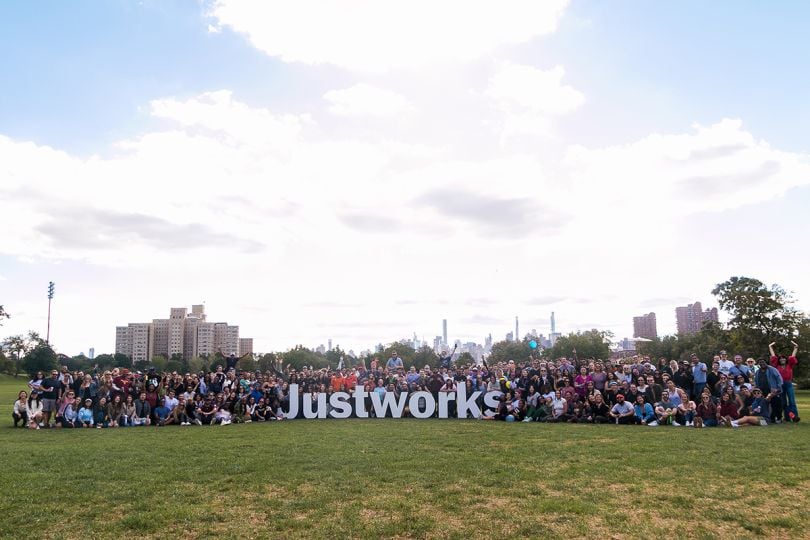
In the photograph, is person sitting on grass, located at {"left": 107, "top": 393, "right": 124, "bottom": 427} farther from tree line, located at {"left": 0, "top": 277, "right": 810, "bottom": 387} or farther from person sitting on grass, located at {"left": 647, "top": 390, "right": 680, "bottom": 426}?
person sitting on grass, located at {"left": 647, "top": 390, "right": 680, "bottom": 426}

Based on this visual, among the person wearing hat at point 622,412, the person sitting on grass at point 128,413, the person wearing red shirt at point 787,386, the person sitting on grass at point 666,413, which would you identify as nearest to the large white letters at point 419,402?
the person wearing hat at point 622,412

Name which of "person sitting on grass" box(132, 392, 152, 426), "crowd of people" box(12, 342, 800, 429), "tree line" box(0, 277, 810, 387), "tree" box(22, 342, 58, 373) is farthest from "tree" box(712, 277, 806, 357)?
"tree" box(22, 342, 58, 373)

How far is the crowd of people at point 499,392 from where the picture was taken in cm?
1898

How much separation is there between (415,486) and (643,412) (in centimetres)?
1210

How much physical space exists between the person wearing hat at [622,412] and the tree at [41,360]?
101 m

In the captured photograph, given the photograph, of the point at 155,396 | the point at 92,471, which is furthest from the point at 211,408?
the point at 92,471

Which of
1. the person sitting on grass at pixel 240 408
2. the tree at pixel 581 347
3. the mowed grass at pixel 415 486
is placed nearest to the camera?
the mowed grass at pixel 415 486

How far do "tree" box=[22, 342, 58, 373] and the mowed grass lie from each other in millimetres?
94343

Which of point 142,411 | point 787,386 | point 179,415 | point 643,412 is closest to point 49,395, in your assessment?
point 142,411

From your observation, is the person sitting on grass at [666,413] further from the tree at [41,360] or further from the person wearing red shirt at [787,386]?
the tree at [41,360]

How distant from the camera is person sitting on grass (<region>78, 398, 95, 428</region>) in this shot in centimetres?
2073

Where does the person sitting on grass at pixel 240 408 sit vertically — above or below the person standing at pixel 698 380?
below

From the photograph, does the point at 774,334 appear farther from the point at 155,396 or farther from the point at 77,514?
the point at 77,514

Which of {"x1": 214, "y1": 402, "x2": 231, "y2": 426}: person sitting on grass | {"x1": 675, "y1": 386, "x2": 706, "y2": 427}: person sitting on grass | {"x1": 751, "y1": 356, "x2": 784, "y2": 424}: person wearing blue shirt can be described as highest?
{"x1": 751, "y1": 356, "x2": 784, "y2": 424}: person wearing blue shirt
